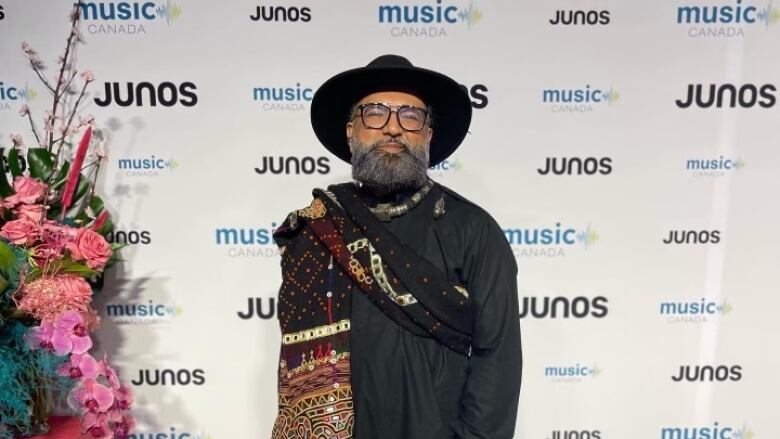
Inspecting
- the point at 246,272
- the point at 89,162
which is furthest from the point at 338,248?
the point at 89,162

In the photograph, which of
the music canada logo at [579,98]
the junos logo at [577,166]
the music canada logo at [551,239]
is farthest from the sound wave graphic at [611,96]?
the music canada logo at [551,239]

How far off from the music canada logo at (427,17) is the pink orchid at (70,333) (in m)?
1.30

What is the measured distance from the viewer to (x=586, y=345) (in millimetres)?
1954

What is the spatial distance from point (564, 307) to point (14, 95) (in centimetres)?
215

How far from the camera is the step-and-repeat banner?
175cm

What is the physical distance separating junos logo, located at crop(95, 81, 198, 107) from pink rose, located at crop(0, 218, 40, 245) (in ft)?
2.00

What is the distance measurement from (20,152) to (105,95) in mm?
361

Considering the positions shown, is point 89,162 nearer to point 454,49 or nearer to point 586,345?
point 454,49

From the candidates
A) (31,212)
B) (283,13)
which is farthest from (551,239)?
(31,212)

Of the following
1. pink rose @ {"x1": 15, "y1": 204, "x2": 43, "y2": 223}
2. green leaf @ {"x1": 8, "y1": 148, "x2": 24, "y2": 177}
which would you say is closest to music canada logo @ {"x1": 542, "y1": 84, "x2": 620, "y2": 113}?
pink rose @ {"x1": 15, "y1": 204, "x2": 43, "y2": 223}

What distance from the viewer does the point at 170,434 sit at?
79.7 inches

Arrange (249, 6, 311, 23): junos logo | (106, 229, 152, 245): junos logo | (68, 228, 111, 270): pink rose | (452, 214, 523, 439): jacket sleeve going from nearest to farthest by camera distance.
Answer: (452, 214, 523, 439): jacket sleeve < (68, 228, 111, 270): pink rose < (249, 6, 311, 23): junos logo < (106, 229, 152, 245): junos logo

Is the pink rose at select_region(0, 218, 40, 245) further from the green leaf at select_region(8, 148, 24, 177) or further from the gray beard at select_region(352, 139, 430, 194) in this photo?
the gray beard at select_region(352, 139, 430, 194)

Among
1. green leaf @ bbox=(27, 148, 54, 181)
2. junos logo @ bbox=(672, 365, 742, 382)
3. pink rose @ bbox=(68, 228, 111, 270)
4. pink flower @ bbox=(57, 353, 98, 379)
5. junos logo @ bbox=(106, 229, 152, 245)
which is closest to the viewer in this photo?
pink flower @ bbox=(57, 353, 98, 379)
